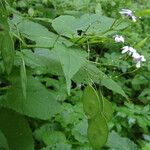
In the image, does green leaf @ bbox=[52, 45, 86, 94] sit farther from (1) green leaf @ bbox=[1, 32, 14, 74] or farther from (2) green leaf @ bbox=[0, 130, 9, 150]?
(2) green leaf @ bbox=[0, 130, 9, 150]

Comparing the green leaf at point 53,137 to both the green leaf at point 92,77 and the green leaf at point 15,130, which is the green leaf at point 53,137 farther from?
the green leaf at point 92,77

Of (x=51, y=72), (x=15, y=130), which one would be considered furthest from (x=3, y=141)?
(x=51, y=72)

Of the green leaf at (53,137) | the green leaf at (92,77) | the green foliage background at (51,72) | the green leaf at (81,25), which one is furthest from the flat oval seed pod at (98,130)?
the green leaf at (53,137)

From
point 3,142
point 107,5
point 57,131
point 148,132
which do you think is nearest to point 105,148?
point 57,131

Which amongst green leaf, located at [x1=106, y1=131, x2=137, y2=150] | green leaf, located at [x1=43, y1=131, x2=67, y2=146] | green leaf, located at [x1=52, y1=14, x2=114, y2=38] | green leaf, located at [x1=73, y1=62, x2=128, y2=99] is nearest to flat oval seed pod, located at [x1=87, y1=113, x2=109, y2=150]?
green leaf, located at [x1=73, y1=62, x2=128, y2=99]

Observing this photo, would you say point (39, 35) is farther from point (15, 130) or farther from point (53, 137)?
point (53, 137)

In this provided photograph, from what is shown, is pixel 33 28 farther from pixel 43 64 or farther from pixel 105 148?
pixel 105 148
